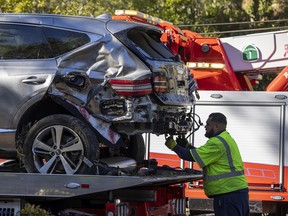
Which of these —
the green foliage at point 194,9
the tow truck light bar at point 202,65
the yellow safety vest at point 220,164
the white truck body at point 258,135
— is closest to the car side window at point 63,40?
the yellow safety vest at point 220,164

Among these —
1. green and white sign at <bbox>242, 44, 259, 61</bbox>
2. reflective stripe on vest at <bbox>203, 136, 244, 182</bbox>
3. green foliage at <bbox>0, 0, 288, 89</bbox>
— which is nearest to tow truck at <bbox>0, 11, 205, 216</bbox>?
reflective stripe on vest at <bbox>203, 136, 244, 182</bbox>

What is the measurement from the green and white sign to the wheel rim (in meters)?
6.09

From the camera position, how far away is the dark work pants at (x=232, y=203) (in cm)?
852

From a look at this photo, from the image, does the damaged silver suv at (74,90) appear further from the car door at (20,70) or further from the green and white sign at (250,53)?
the green and white sign at (250,53)

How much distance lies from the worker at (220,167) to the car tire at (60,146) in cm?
122

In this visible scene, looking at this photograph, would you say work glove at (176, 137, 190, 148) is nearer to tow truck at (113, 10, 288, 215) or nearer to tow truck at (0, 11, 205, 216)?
tow truck at (0, 11, 205, 216)

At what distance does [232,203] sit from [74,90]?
2224 millimetres

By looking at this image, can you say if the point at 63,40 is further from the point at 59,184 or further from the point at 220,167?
the point at 220,167

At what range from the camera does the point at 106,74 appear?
Result: 25.0 feet

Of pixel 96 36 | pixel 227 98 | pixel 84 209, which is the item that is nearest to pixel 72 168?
pixel 84 209

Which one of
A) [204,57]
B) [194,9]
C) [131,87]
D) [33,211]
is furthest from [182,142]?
[194,9]

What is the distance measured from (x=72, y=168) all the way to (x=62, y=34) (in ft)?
4.48

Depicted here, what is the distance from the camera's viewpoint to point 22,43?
7.92 meters

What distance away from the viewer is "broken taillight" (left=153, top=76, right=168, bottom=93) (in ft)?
25.1
